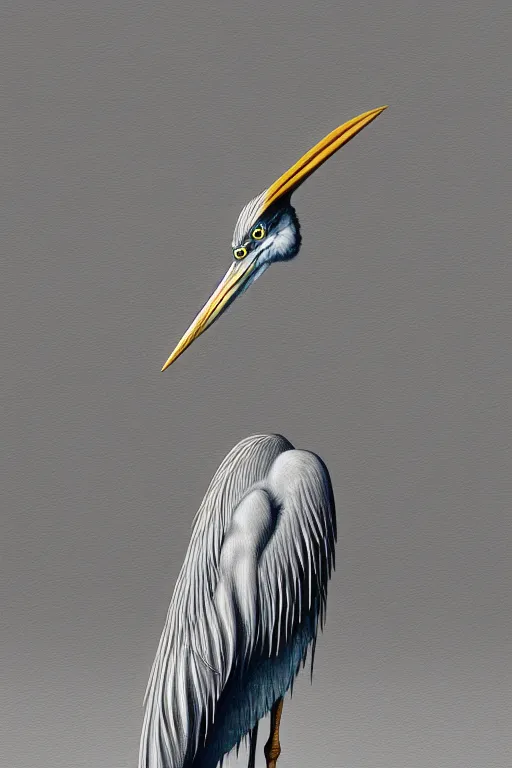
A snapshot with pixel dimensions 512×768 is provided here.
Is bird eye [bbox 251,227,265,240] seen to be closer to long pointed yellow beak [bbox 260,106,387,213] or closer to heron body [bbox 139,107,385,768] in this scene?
long pointed yellow beak [bbox 260,106,387,213]

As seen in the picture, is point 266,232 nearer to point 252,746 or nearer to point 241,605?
point 241,605

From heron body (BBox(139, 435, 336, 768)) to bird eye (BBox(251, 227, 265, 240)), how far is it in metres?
0.58

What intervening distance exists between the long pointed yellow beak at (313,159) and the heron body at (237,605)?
2.27 ft

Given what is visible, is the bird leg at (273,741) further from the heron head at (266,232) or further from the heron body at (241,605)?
the heron head at (266,232)

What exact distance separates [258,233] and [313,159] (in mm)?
252

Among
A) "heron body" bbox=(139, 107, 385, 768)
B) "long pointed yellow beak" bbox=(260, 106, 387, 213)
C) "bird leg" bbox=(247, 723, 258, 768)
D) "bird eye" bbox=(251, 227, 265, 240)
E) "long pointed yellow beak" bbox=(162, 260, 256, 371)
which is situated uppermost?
"long pointed yellow beak" bbox=(260, 106, 387, 213)

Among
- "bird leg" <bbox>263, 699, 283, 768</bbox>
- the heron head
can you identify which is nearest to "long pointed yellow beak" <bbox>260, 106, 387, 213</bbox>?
the heron head

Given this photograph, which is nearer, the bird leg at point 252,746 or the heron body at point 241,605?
the heron body at point 241,605

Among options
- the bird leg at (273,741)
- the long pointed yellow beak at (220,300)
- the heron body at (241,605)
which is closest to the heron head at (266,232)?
the long pointed yellow beak at (220,300)

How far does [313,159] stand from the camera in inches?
123

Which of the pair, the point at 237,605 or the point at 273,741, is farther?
the point at 273,741

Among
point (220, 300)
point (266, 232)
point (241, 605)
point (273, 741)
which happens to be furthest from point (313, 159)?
point (273, 741)

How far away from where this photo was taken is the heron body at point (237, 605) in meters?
2.93

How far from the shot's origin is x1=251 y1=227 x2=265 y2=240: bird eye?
313cm
